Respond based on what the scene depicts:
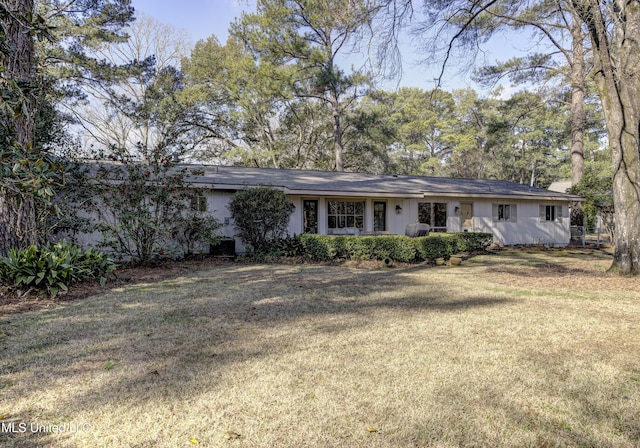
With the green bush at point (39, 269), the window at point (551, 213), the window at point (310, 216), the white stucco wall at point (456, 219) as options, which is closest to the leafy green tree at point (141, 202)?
the white stucco wall at point (456, 219)

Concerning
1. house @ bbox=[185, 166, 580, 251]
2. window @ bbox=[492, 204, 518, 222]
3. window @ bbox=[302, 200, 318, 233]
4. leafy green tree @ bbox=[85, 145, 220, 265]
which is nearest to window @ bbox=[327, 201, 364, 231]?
house @ bbox=[185, 166, 580, 251]

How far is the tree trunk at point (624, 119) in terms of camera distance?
8078 mm

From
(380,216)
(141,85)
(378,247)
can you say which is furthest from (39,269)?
(141,85)

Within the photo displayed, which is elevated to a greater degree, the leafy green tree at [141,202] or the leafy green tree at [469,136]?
the leafy green tree at [469,136]

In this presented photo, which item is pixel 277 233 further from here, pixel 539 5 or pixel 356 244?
pixel 539 5

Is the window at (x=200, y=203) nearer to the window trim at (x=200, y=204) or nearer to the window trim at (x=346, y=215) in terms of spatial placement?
the window trim at (x=200, y=204)

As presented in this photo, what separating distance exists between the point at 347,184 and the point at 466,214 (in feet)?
19.8

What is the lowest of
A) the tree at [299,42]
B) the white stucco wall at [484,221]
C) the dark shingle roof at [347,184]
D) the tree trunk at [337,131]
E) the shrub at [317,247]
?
the shrub at [317,247]

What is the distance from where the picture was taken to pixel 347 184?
14.8m

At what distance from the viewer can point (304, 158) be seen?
2644cm

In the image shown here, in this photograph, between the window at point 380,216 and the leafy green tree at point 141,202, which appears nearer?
the leafy green tree at point 141,202

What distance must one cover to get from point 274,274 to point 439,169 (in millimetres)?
30400

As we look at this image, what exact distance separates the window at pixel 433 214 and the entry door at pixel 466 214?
934mm

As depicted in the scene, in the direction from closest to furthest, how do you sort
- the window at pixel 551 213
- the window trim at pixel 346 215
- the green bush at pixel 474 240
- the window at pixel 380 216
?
the green bush at pixel 474 240
the window trim at pixel 346 215
the window at pixel 380 216
the window at pixel 551 213
